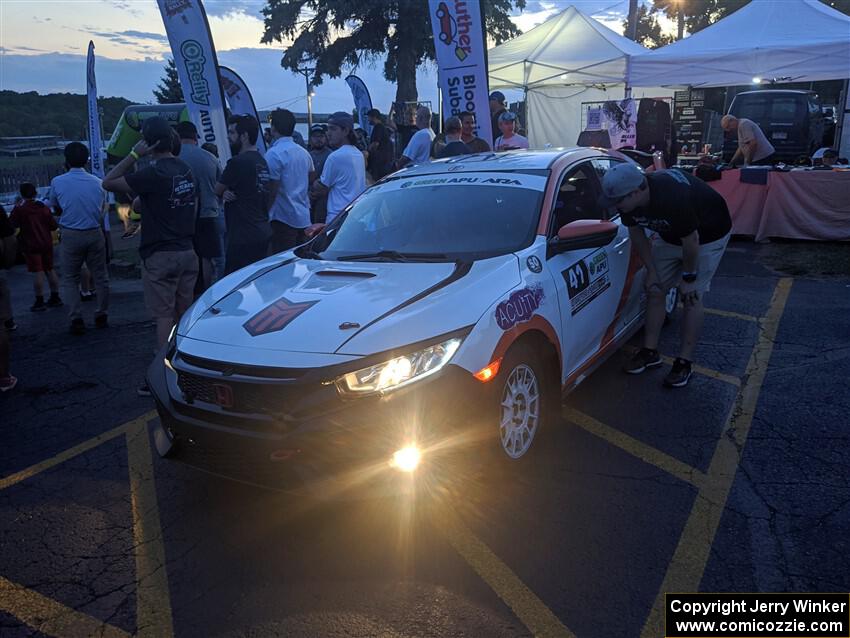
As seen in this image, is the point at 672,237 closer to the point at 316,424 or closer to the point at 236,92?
the point at 316,424

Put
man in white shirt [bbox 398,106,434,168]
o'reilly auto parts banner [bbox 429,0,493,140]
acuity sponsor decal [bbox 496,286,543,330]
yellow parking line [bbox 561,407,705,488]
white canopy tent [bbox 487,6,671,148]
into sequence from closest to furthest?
1. acuity sponsor decal [bbox 496,286,543,330]
2. yellow parking line [bbox 561,407,705,488]
3. o'reilly auto parts banner [bbox 429,0,493,140]
4. man in white shirt [bbox 398,106,434,168]
5. white canopy tent [bbox 487,6,671,148]

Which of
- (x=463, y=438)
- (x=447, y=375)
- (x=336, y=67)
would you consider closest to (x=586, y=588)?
(x=463, y=438)

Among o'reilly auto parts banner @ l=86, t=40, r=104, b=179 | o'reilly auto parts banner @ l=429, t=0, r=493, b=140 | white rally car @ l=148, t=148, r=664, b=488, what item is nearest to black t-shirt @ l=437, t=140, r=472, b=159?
o'reilly auto parts banner @ l=429, t=0, r=493, b=140

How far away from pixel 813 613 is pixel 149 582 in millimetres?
2740

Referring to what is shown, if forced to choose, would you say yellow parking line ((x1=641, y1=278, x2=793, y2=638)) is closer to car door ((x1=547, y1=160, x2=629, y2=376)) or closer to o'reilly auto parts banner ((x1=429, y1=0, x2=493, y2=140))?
car door ((x1=547, y1=160, x2=629, y2=376))

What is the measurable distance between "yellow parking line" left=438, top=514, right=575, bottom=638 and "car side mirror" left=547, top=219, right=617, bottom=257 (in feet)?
5.47

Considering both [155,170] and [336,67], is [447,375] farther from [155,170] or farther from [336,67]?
[336,67]

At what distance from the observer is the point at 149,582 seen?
2936mm

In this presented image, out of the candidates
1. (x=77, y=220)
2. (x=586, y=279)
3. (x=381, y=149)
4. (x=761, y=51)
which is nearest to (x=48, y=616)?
(x=586, y=279)

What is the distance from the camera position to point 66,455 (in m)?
4.23

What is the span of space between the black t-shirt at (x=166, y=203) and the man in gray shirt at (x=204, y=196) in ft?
2.74

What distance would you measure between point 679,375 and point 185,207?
153 inches

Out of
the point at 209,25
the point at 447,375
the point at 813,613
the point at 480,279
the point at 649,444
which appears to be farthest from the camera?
the point at 209,25

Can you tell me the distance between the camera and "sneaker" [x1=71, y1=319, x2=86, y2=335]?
700cm
